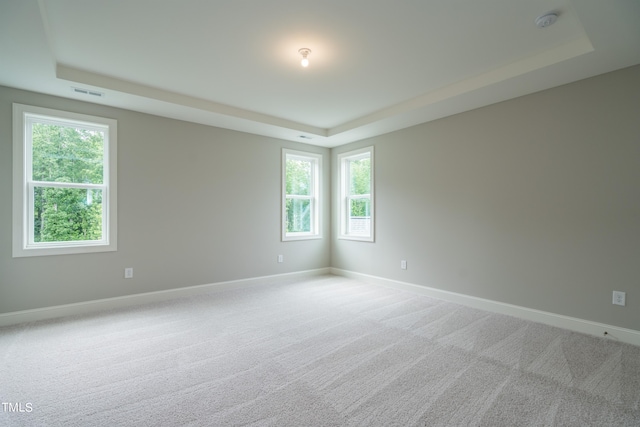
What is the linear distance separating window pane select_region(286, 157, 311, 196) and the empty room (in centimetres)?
55

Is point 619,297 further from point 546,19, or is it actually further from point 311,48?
point 311,48

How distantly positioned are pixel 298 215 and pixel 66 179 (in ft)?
10.9

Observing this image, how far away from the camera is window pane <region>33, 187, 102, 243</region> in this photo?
3.41 metres

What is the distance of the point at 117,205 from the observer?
377 cm

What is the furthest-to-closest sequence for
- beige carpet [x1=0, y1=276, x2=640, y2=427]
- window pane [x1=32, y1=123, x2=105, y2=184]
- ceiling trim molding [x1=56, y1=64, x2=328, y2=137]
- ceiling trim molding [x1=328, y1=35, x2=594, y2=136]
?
window pane [x1=32, y1=123, x2=105, y2=184], ceiling trim molding [x1=56, y1=64, x2=328, y2=137], ceiling trim molding [x1=328, y1=35, x2=594, y2=136], beige carpet [x1=0, y1=276, x2=640, y2=427]

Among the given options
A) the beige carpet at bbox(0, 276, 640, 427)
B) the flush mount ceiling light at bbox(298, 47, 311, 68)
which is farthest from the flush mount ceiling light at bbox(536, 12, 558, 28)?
the beige carpet at bbox(0, 276, 640, 427)

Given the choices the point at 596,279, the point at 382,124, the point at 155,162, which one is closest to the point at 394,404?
the point at 596,279

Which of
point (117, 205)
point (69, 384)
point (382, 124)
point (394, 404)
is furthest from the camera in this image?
point (382, 124)

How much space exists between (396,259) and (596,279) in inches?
92.3

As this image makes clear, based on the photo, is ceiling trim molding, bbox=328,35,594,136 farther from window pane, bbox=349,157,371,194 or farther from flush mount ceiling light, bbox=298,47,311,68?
flush mount ceiling light, bbox=298,47,311,68

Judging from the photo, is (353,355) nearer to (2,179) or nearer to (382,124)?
(382,124)

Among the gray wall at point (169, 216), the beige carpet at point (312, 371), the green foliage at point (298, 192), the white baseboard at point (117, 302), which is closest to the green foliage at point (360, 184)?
the green foliage at point (298, 192)

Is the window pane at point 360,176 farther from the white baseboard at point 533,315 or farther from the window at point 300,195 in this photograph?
the white baseboard at point 533,315

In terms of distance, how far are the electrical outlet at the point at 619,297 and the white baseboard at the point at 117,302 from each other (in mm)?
4199
